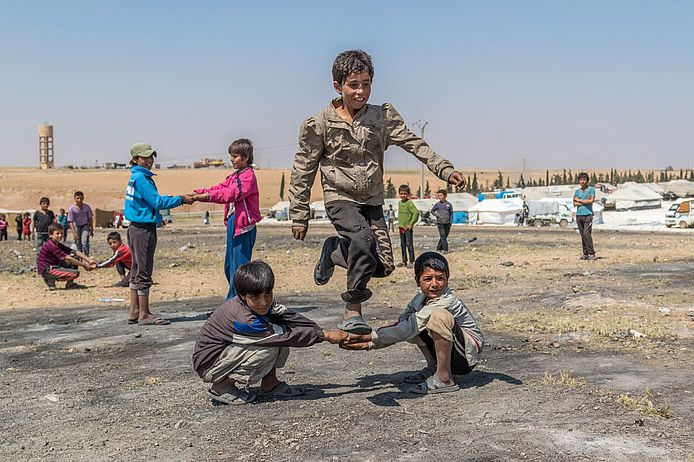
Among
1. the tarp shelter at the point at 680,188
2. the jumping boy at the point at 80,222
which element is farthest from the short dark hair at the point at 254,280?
the tarp shelter at the point at 680,188

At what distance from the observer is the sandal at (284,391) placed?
5449 mm

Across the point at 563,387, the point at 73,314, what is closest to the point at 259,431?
the point at 563,387

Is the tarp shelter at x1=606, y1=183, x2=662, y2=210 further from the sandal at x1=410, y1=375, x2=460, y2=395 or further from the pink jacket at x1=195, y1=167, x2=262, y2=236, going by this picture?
the sandal at x1=410, y1=375, x2=460, y2=395

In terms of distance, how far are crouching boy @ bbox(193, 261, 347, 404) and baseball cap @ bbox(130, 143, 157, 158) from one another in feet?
14.4

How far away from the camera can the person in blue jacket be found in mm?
9000

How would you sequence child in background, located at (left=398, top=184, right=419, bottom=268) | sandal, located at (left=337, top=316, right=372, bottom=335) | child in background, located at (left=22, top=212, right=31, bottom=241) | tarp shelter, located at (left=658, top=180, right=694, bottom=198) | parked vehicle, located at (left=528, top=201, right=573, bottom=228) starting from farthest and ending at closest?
tarp shelter, located at (left=658, top=180, right=694, bottom=198), parked vehicle, located at (left=528, top=201, right=573, bottom=228), child in background, located at (left=22, top=212, right=31, bottom=241), child in background, located at (left=398, top=184, right=419, bottom=268), sandal, located at (left=337, top=316, right=372, bottom=335)

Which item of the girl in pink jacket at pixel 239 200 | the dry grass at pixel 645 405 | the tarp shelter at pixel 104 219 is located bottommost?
the tarp shelter at pixel 104 219

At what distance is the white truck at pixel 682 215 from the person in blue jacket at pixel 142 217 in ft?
130

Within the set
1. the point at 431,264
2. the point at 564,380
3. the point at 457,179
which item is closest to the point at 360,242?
the point at 431,264

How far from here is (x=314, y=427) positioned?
4590 millimetres

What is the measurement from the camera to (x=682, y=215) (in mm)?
44031

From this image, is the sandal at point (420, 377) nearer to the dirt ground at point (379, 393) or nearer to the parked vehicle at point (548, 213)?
the dirt ground at point (379, 393)

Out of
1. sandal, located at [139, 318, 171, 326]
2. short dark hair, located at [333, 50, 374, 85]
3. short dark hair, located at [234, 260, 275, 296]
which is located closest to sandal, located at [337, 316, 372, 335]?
short dark hair, located at [234, 260, 275, 296]

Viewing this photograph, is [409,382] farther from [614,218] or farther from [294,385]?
[614,218]
